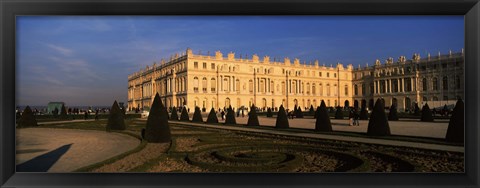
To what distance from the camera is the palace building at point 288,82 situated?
46750 millimetres

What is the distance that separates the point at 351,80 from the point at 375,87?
5.08 metres

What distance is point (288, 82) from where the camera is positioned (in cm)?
5553

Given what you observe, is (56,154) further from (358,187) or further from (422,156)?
(422,156)

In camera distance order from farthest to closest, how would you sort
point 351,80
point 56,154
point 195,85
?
point 351,80
point 195,85
point 56,154

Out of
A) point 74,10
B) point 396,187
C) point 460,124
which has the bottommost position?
point 396,187

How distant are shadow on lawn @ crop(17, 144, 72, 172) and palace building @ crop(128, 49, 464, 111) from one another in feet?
110

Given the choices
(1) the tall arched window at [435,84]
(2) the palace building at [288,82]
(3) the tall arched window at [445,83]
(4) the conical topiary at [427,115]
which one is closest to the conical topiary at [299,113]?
(4) the conical topiary at [427,115]

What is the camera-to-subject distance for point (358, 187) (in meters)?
6.41

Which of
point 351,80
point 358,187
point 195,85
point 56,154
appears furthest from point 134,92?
point 358,187

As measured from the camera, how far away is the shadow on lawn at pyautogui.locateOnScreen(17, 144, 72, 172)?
7242mm

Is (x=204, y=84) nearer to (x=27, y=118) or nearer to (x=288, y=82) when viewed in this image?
(x=288, y=82)

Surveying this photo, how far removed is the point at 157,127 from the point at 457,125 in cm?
897

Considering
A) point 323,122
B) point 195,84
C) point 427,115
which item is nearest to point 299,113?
point 427,115
